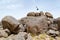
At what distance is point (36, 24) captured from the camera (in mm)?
17109

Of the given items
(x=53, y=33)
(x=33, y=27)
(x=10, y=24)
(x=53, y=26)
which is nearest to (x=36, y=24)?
(x=33, y=27)

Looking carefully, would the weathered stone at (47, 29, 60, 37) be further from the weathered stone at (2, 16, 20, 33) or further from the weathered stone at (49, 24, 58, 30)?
the weathered stone at (2, 16, 20, 33)

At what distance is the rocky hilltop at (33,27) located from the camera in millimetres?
15030

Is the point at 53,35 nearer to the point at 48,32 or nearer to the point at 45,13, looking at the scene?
the point at 48,32

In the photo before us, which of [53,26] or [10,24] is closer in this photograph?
[10,24]

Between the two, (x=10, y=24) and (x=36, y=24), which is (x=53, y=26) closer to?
(x=36, y=24)

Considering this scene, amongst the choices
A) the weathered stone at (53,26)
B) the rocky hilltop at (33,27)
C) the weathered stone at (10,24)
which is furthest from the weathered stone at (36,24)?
the weathered stone at (10,24)

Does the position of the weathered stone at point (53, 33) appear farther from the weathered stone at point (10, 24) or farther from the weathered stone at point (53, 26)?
the weathered stone at point (10, 24)

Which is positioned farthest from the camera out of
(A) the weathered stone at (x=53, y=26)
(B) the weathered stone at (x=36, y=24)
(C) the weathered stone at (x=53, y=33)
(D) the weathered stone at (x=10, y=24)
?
(A) the weathered stone at (x=53, y=26)

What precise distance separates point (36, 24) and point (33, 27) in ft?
1.75

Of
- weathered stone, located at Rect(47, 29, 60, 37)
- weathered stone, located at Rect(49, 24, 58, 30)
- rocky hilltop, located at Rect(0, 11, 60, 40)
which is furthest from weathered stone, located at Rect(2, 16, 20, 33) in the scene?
weathered stone, located at Rect(49, 24, 58, 30)

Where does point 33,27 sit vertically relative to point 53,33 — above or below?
above

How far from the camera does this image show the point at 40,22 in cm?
1773

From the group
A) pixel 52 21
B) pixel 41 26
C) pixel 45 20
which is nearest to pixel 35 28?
pixel 41 26
